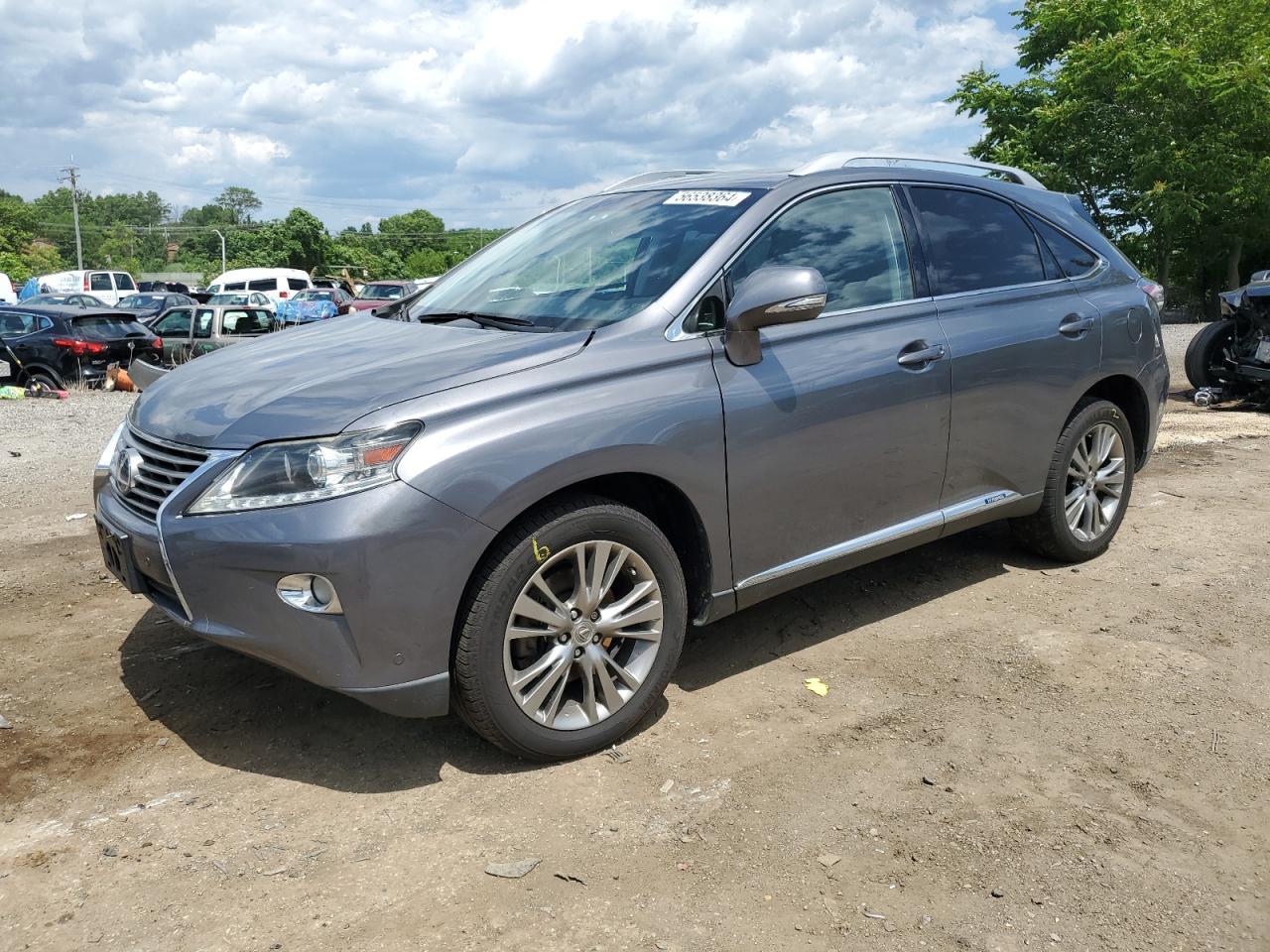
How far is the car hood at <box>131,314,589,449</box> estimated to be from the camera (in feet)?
10.1

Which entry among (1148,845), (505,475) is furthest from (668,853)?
(1148,845)

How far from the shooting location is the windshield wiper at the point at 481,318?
12.4ft

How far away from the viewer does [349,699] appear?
12.9 feet

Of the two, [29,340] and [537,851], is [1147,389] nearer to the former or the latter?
[537,851]

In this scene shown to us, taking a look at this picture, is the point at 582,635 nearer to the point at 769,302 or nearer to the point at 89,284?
the point at 769,302

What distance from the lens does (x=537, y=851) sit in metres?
2.91

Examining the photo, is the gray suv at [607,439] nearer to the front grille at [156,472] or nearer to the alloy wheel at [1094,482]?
the front grille at [156,472]

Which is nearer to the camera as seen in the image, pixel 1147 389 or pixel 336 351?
pixel 336 351

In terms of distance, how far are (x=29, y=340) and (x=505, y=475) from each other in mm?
15431

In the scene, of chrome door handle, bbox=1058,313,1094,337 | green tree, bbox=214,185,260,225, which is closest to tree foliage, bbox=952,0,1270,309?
chrome door handle, bbox=1058,313,1094,337

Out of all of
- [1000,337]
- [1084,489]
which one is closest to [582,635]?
[1000,337]

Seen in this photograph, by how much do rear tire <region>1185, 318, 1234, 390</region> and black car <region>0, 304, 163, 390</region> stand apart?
14.3 meters

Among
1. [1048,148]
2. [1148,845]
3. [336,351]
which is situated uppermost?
[1048,148]

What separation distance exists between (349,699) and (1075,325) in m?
3.54
